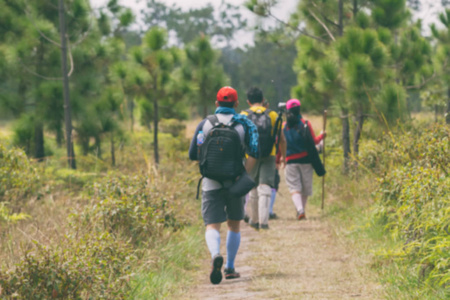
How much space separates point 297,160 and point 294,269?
10.6 feet

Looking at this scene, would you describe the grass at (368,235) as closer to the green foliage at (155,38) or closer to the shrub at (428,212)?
the shrub at (428,212)

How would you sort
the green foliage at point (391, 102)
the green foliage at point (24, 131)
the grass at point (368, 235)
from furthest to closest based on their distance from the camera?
the green foliage at point (24, 131)
the green foliage at point (391, 102)
the grass at point (368, 235)

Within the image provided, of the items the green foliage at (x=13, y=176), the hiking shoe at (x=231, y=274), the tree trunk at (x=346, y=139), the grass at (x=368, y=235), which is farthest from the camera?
the tree trunk at (x=346, y=139)

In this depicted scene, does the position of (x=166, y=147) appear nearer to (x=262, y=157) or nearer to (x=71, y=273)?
(x=262, y=157)

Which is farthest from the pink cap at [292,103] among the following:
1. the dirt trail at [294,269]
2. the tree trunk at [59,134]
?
the tree trunk at [59,134]

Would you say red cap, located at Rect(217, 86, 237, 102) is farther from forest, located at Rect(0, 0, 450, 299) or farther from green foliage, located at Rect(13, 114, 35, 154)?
green foliage, located at Rect(13, 114, 35, 154)

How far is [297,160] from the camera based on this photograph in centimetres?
891

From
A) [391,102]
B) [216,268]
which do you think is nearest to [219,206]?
[216,268]

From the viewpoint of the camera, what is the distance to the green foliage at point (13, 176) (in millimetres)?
7574

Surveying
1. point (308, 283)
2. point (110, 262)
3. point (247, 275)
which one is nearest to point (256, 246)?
point (247, 275)

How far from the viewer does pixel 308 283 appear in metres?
5.18

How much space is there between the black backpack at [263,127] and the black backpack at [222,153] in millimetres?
2261

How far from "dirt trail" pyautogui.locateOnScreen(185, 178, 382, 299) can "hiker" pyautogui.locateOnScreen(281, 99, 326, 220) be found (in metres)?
0.58

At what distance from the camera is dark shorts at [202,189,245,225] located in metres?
5.24
